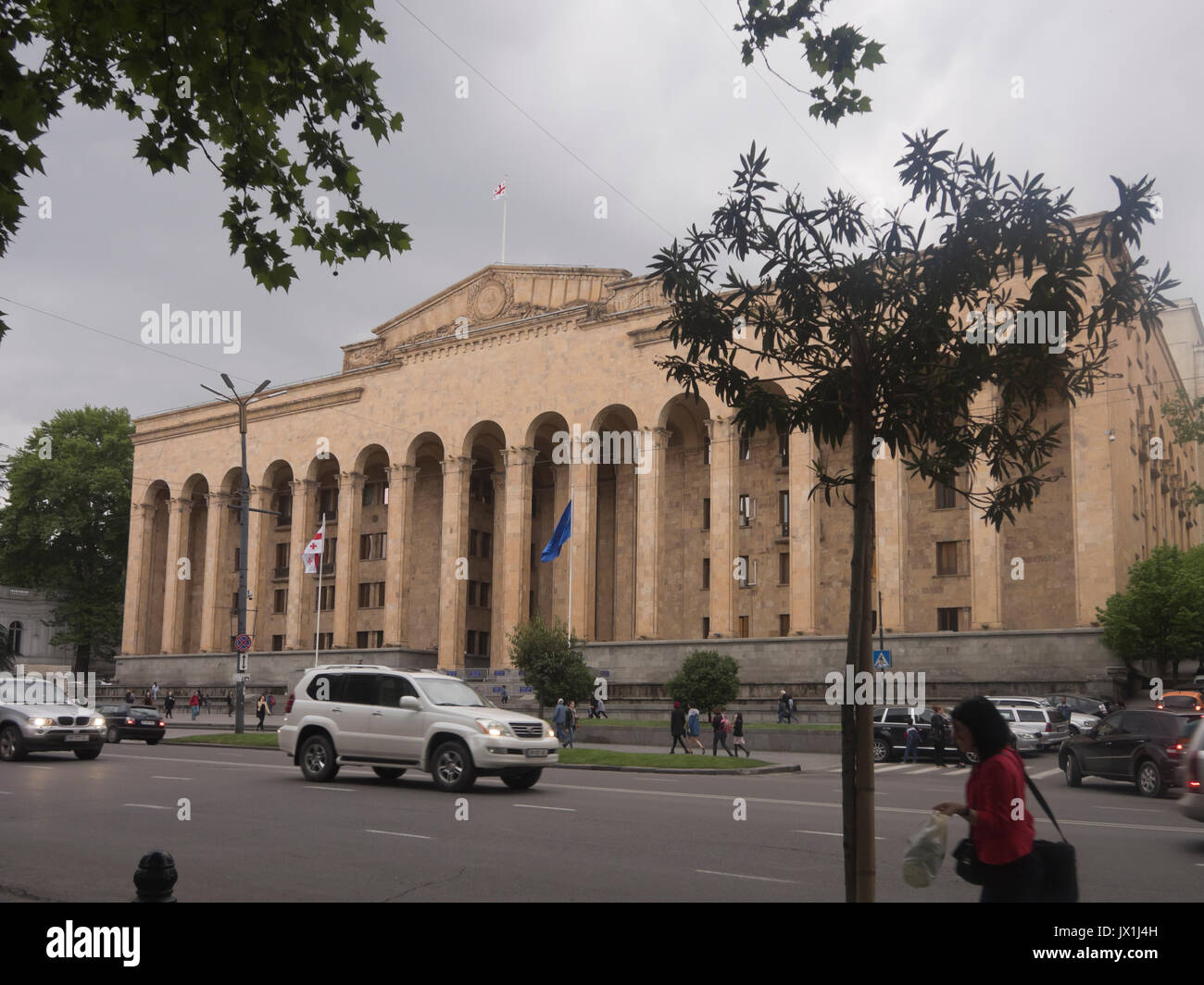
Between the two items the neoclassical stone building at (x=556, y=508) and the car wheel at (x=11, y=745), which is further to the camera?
the neoclassical stone building at (x=556, y=508)

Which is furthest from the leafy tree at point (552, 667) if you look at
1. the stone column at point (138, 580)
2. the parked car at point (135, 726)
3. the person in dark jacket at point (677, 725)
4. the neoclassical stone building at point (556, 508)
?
the stone column at point (138, 580)

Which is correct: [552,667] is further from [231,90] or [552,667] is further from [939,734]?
[231,90]

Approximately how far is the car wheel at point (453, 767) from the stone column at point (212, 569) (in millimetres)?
51883

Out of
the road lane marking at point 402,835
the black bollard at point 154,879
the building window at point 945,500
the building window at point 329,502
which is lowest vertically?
the road lane marking at point 402,835

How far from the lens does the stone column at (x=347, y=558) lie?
58.9 meters

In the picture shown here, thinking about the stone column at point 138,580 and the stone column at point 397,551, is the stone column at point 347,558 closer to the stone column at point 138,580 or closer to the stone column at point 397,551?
the stone column at point 397,551

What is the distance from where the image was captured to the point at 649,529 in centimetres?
4900

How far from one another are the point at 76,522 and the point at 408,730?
64443 millimetres

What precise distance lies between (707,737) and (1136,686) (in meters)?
16.2

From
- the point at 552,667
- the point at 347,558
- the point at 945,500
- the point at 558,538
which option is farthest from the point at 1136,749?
the point at 347,558

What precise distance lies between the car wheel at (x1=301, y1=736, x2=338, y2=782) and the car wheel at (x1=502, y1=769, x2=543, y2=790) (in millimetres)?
3106

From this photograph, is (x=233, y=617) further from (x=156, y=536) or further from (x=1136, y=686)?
(x=1136, y=686)

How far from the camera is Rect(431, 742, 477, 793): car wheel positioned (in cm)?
1728
